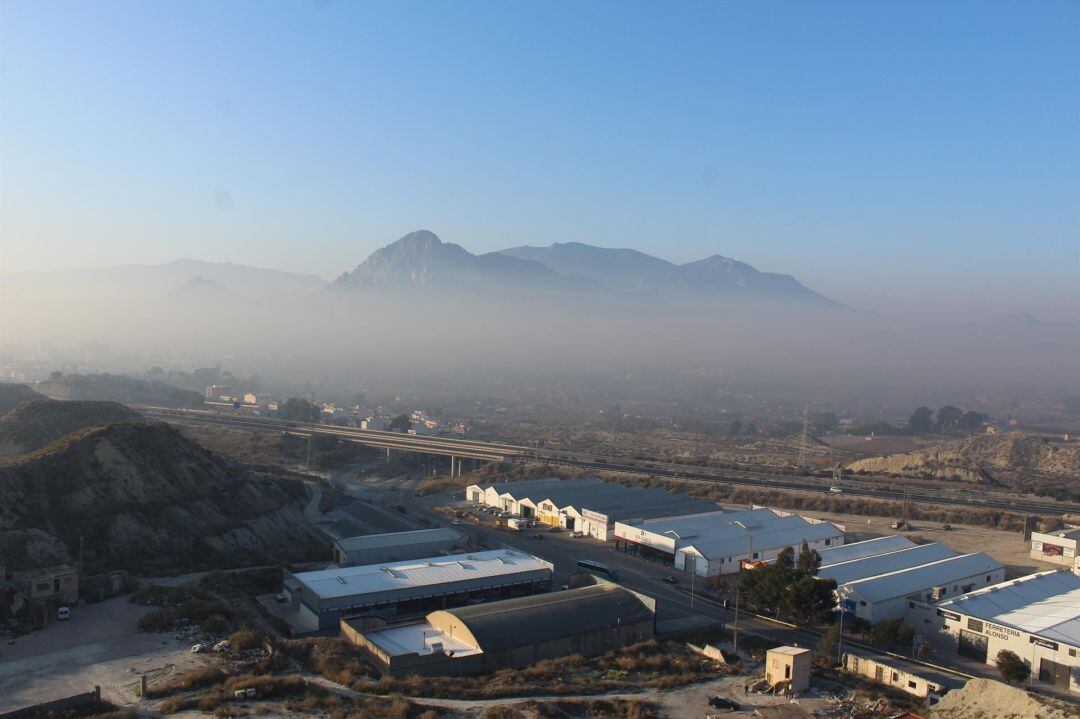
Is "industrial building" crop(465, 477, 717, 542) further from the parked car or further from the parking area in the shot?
the parking area

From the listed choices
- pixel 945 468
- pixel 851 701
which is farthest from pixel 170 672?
pixel 945 468

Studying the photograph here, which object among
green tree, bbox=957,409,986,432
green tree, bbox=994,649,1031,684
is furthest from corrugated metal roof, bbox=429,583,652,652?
green tree, bbox=957,409,986,432

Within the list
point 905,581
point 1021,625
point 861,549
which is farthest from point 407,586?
point 861,549

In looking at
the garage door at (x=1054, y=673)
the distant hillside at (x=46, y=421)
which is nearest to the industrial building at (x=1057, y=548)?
the garage door at (x=1054, y=673)

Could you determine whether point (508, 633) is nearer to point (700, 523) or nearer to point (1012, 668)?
point (1012, 668)

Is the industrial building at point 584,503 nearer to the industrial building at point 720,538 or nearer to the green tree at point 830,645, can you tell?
the industrial building at point 720,538

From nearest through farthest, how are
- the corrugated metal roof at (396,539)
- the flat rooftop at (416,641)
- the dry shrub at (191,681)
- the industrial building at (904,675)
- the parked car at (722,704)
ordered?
the dry shrub at (191,681), the parked car at (722,704), the industrial building at (904,675), the flat rooftop at (416,641), the corrugated metal roof at (396,539)

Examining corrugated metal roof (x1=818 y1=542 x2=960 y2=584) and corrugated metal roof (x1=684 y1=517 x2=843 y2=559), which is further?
corrugated metal roof (x1=684 y1=517 x2=843 y2=559)
